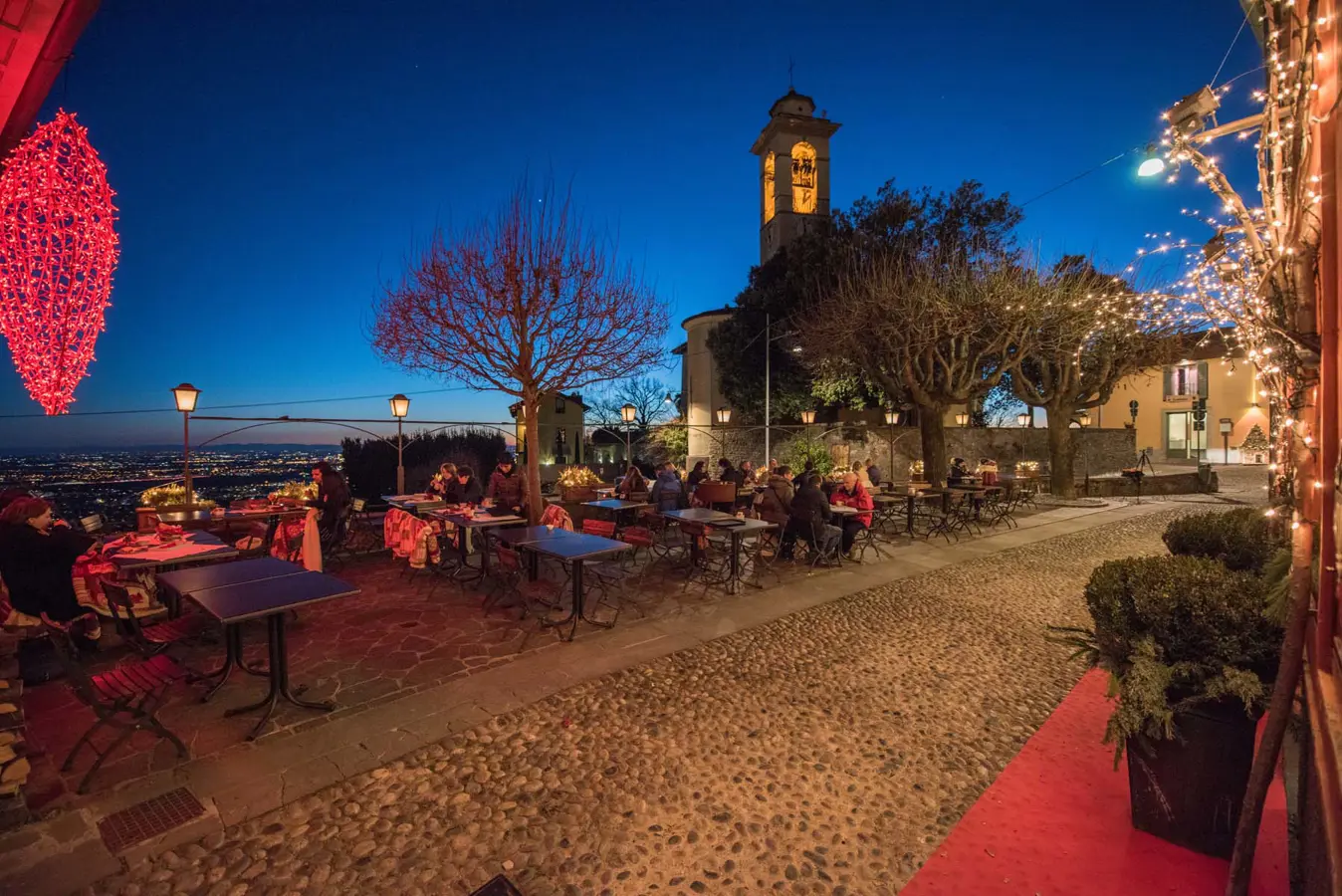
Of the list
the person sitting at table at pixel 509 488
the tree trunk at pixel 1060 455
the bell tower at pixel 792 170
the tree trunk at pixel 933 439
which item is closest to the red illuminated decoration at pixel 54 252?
the person sitting at table at pixel 509 488

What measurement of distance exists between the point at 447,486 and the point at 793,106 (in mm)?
32668

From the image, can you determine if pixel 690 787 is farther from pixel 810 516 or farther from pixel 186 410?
pixel 186 410

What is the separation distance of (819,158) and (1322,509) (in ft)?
111

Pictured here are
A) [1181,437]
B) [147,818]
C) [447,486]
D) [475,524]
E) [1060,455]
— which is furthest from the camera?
[1181,437]

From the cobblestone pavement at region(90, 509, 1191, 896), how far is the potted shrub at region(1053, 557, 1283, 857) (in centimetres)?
81

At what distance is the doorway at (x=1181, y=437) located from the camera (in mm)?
31719

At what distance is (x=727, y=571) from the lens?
776cm

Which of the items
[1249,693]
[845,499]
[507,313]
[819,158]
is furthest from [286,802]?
[819,158]

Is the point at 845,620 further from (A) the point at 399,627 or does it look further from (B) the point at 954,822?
(A) the point at 399,627

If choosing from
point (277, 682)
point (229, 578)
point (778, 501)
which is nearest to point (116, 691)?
point (277, 682)

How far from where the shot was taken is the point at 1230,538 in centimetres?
437

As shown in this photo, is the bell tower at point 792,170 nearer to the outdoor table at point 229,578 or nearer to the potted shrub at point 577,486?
the potted shrub at point 577,486

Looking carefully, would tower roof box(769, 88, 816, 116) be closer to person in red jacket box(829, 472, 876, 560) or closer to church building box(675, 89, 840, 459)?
church building box(675, 89, 840, 459)

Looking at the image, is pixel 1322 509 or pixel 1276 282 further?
pixel 1276 282
